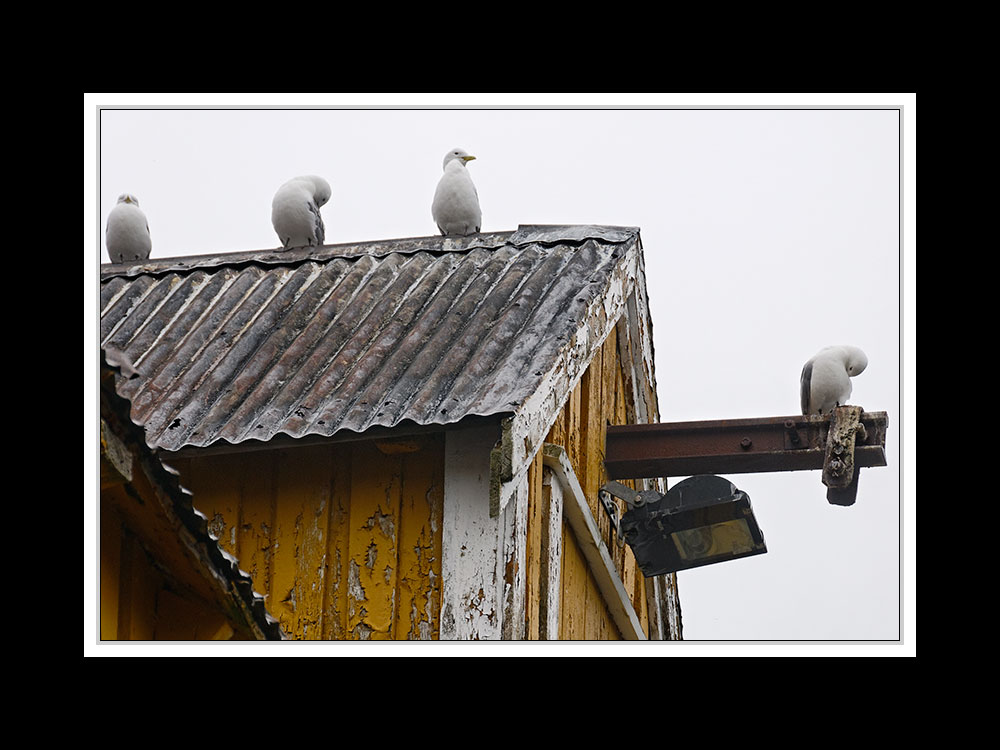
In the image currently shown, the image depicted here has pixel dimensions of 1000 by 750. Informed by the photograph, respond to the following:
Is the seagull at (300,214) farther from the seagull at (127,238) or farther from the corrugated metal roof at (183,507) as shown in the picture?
the corrugated metal roof at (183,507)

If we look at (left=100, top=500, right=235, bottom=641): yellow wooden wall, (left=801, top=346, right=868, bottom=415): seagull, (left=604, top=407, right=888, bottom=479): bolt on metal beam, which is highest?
(left=801, top=346, right=868, bottom=415): seagull

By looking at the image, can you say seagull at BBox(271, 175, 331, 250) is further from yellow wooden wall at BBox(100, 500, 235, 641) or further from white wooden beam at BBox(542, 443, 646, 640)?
yellow wooden wall at BBox(100, 500, 235, 641)

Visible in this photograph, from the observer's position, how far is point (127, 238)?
7254 millimetres

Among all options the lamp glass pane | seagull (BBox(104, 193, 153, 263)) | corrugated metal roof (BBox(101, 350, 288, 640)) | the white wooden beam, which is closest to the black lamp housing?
the lamp glass pane

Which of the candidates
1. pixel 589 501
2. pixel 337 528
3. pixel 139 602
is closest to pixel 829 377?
pixel 589 501

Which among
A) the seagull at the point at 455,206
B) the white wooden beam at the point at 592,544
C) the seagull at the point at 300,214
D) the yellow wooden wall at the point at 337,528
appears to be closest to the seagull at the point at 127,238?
the seagull at the point at 300,214

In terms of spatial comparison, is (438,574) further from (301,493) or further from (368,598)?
(301,493)

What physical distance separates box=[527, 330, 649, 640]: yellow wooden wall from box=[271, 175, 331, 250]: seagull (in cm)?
155

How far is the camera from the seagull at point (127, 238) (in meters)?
7.08

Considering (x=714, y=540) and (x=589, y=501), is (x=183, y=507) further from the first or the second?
(x=714, y=540)

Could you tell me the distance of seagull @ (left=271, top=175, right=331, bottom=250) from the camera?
7164 millimetres

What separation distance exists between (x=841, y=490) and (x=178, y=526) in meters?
2.48

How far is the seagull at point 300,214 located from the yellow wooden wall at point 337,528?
1.92 meters
